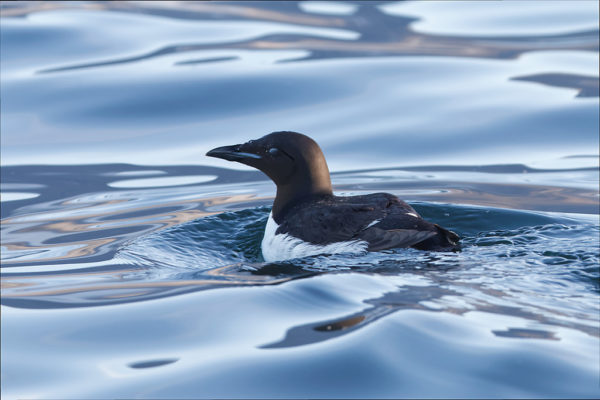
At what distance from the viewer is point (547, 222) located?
645 centimetres

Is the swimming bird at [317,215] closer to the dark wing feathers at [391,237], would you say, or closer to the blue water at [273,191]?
the dark wing feathers at [391,237]

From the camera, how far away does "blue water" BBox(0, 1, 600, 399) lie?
3.73 metres

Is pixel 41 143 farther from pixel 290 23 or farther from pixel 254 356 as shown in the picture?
pixel 254 356

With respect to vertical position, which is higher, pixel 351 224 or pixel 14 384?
pixel 351 224

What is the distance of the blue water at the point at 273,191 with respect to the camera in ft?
12.2

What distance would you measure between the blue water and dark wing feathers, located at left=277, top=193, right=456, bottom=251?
129 mm

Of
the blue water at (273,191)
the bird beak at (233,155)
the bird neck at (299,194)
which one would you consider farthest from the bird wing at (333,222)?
the bird beak at (233,155)

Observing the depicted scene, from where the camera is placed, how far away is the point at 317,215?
223 inches

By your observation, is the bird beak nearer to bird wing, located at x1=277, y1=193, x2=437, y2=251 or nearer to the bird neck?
the bird neck

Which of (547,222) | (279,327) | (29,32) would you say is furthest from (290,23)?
(279,327)

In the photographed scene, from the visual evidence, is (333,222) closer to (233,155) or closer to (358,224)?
(358,224)

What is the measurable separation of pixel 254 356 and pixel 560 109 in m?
6.94

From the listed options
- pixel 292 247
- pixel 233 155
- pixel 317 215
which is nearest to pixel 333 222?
pixel 317 215

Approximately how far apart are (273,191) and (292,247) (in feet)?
7.76
